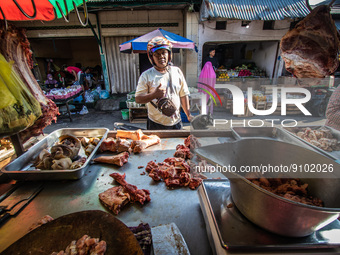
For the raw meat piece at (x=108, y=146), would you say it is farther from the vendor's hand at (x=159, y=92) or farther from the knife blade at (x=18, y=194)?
the vendor's hand at (x=159, y=92)

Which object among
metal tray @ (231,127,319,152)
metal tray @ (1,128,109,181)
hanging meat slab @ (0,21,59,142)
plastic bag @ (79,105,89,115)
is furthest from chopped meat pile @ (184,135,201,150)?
plastic bag @ (79,105,89,115)

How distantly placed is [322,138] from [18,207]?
12.7 feet

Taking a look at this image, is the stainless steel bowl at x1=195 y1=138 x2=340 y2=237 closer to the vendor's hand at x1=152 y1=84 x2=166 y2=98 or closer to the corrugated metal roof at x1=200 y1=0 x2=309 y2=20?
the vendor's hand at x1=152 y1=84 x2=166 y2=98

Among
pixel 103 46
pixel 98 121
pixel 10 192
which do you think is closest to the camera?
pixel 10 192

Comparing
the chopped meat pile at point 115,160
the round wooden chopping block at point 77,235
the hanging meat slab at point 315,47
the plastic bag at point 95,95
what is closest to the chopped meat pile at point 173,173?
the chopped meat pile at point 115,160

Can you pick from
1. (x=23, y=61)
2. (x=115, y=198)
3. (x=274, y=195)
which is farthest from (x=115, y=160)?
(x=23, y=61)

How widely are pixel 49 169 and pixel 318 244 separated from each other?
211 centimetres

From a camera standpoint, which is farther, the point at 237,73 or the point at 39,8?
the point at 237,73

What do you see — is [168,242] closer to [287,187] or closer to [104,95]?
[287,187]

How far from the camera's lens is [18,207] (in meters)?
1.37

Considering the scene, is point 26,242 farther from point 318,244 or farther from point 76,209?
point 318,244

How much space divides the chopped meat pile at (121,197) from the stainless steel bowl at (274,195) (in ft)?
2.22

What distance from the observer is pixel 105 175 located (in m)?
1.77

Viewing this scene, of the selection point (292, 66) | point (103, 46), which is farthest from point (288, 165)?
point (103, 46)
